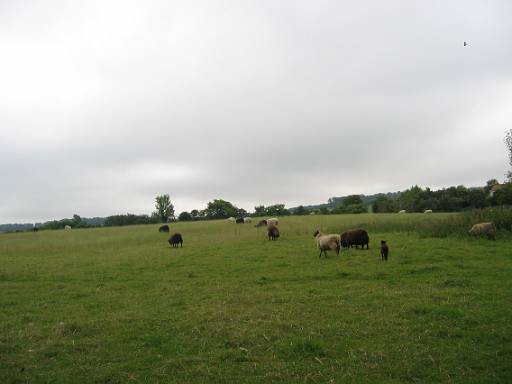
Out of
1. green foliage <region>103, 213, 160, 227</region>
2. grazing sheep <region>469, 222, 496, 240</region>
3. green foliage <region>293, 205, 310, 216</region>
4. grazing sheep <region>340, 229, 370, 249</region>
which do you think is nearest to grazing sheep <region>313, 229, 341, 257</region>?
grazing sheep <region>340, 229, 370, 249</region>

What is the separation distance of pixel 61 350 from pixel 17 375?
4.40ft

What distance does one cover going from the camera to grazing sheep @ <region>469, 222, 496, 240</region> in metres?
23.0

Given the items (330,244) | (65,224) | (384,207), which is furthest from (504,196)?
(65,224)

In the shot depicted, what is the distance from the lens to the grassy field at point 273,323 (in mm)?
7410

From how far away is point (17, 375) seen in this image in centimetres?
757

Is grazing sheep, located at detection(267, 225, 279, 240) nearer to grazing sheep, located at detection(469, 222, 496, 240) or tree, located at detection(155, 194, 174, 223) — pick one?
grazing sheep, located at detection(469, 222, 496, 240)

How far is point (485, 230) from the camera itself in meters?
23.3

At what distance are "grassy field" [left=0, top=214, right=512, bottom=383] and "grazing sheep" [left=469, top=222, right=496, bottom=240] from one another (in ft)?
13.4

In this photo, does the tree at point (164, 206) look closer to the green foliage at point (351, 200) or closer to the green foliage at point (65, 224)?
the green foliage at point (65, 224)

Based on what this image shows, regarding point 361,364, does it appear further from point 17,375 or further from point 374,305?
point 17,375

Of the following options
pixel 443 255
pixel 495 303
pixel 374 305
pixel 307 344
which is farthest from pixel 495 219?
pixel 307 344

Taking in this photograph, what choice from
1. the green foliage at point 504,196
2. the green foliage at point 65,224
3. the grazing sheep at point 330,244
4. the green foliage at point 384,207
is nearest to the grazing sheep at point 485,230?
the grazing sheep at point 330,244

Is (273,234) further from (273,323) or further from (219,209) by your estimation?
(219,209)

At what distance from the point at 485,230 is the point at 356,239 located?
783 centimetres
